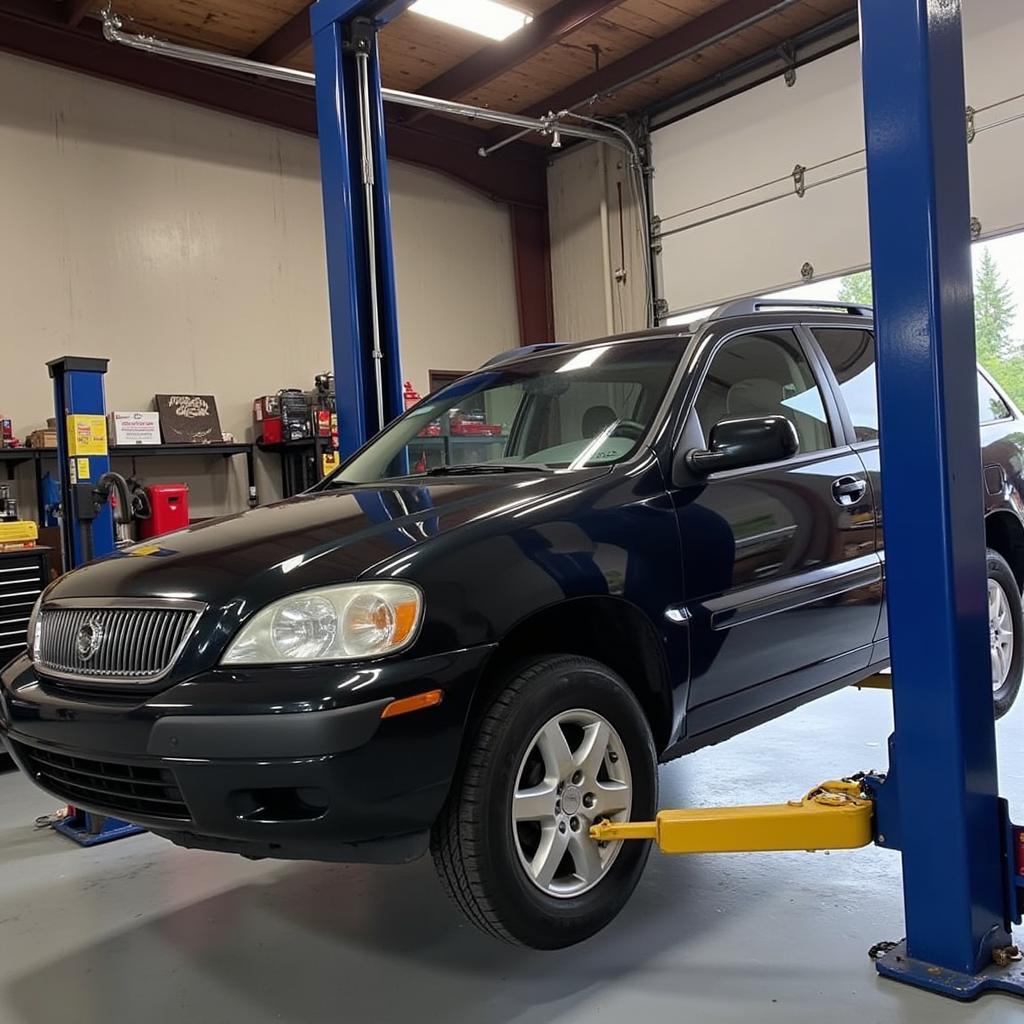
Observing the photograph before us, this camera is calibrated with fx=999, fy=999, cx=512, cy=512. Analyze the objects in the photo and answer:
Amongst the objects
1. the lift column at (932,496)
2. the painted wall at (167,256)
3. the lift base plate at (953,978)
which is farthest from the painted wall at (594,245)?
the lift base plate at (953,978)

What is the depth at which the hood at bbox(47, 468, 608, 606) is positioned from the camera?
201cm

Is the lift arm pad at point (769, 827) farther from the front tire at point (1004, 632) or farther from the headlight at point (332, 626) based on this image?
the front tire at point (1004, 632)

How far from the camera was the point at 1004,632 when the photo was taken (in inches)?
148

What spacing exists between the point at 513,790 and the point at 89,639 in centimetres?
99

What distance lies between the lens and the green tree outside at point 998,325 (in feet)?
23.7

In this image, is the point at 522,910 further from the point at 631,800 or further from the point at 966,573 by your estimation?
the point at 966,573

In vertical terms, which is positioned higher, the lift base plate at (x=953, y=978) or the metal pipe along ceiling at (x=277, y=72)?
the metal pipe along ceiling at (x=277, y=72)

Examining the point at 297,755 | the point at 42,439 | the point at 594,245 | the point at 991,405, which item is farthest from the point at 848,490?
the point at 594,245

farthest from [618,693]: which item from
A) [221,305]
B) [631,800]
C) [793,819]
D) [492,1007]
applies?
[221,305]

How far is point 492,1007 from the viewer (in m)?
2.04

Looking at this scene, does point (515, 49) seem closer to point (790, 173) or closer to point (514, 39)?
point (514, 39)

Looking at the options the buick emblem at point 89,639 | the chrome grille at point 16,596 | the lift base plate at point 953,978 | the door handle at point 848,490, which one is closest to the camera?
the lift base plate at point 953,978

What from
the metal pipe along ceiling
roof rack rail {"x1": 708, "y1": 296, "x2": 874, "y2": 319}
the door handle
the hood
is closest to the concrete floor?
the hood

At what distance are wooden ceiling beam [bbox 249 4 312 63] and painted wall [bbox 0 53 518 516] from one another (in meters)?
0.68
